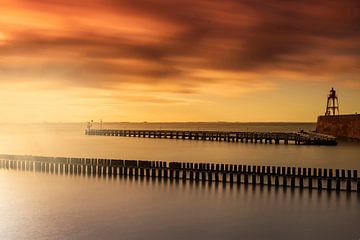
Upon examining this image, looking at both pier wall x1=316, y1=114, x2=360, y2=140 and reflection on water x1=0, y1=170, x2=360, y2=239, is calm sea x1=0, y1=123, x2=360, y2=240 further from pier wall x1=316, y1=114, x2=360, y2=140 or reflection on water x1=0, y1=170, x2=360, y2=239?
pier wall x1=316, y1=114, x2=360, y2=140

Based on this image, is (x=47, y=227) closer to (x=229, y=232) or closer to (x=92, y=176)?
(x=229, y=232)

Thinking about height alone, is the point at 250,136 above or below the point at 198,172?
above

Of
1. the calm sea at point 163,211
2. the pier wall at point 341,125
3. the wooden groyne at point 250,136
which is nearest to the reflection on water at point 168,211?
the calm sea at point 163,211

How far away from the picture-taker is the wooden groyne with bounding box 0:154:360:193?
117 feet

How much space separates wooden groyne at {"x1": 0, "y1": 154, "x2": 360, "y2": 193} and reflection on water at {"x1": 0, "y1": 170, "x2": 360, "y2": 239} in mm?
1123

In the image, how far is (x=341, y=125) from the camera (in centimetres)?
11300

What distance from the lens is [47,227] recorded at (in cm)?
2652

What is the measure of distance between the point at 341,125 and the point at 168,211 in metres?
90.0

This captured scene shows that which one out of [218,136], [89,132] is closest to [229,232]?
[218,136]

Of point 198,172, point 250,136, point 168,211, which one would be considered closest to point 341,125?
point 250,136

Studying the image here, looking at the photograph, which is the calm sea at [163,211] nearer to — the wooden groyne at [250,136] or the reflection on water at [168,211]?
the reflection on water at [168,211]

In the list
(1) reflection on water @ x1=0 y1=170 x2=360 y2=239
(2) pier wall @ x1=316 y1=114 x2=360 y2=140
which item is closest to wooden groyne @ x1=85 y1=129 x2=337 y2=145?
(2) pier wall @ x1=316 y1=114 x2=360 y2=140

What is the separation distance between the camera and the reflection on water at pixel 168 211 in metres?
25.5

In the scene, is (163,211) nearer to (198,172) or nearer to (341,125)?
(198,172)
